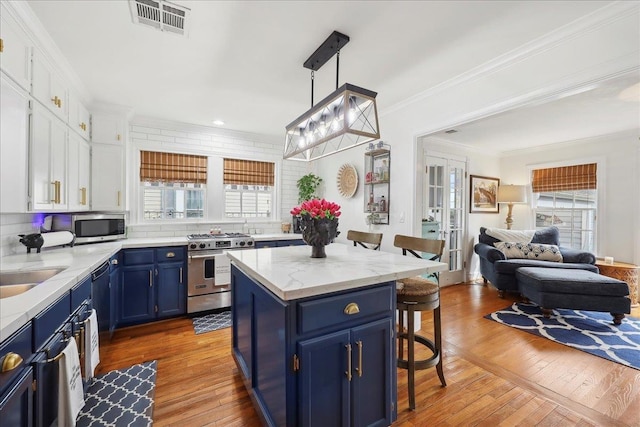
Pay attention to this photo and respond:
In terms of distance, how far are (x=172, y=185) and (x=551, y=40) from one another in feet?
14.6

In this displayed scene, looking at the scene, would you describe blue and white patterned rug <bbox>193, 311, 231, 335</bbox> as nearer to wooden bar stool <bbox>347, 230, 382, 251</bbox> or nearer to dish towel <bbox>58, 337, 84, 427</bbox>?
dish towel <bbox>58, 337, 84, 427</bbox>

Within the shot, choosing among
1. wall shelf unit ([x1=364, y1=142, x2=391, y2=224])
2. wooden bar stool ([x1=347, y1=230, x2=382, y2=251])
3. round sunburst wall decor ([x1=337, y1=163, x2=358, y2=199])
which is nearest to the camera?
wooden bar stool ([x1=347, y1=230, x2=382, y2=251])

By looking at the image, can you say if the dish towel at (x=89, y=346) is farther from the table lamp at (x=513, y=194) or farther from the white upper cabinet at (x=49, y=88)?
the table lamp at (x=513, y=194)

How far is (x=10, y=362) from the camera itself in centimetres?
97

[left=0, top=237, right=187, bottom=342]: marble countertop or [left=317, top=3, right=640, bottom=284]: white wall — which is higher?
[left=317, top=3, right=640, bottom=284]: white wall

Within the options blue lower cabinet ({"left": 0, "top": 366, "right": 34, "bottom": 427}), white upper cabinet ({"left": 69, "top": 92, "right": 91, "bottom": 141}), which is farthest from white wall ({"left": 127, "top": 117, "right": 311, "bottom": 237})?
blue lower cabinet ({"left": 0, "top": 366, "right": 34, "bottom": 427})

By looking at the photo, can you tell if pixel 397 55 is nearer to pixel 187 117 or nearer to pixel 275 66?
pixel 275 66

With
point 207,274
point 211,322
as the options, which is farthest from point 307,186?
point 211,322

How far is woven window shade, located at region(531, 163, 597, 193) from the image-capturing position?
14.8 ft

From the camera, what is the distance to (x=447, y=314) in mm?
3432

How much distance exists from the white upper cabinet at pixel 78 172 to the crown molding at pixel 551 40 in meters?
3.64

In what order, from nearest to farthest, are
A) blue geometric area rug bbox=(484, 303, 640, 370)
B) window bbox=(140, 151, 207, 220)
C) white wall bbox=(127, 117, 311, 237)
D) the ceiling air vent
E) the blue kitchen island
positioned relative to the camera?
1. the blue kitchen island
2. the ceiling air vent
3. blue geometric area rug bbox=(484, 303, 640, 370)
4. white wall bbox=(127, 117, 311, 237)
5. window bbox=(140, 151, 207, 220)

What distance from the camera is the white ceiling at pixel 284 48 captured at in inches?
69.2

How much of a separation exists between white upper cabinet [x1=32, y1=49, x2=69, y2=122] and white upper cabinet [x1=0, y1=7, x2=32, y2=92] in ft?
0.29
